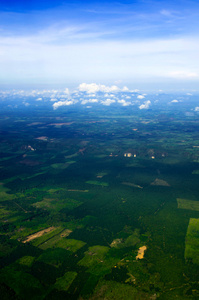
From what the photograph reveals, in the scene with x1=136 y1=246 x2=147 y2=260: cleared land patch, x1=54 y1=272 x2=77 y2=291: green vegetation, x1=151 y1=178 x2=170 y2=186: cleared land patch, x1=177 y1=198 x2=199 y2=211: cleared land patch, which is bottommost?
x1=54 y1=272 x2=77 y2=291: green vegetation

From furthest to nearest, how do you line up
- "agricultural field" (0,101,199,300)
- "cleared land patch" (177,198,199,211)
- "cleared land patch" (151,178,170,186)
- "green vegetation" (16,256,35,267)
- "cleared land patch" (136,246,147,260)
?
"cleared land patch" (151,178,170,186)
"cleared land patch" (177,198,199,211)
"cleared land patch" (136,246,147,260)
"green vegetation" (16,256,35,267)
"agricultural field" (0,101,199,300)

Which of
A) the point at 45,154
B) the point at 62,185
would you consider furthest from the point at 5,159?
the point at 62,185

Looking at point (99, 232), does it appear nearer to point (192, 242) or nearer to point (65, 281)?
point (65, 281)

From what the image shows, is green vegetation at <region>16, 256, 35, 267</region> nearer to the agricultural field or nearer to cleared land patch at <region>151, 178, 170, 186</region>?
the agricultural field

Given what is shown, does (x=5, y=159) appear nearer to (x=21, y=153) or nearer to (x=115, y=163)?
(x=21, y=153)

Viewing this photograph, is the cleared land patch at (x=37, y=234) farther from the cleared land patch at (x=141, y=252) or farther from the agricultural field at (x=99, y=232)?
the cleared land patch at (x=141, y=252)

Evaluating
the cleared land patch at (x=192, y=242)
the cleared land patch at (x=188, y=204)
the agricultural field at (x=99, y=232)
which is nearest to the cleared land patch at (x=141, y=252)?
the agricultural field at (x=99, y=232)

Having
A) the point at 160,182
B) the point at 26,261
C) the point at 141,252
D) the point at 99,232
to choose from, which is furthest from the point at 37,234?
the point at 160,182

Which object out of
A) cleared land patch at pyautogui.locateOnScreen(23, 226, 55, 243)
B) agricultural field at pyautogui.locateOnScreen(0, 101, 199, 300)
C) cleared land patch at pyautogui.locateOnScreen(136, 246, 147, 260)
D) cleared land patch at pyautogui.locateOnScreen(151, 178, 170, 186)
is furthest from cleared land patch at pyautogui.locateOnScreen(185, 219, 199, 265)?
cleared land patch at pyautogui.locateOnScreen(23, 226, 55, 243)
